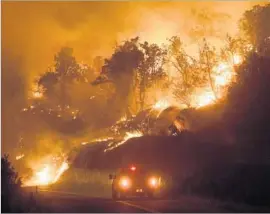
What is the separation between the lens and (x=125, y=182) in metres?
31.8

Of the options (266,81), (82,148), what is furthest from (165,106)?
(266,81)

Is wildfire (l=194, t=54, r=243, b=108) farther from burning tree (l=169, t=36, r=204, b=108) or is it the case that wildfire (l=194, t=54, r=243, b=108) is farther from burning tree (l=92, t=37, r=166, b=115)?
burning tree (l=92, t=37, r=166, b=115)

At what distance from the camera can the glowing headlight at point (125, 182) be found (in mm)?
31669

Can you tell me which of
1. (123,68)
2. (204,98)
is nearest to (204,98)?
(204,98)

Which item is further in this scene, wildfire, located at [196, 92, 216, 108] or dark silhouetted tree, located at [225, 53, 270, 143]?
wildfire, located at [196, 92, 216, 108]

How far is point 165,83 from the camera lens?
80.2 meters

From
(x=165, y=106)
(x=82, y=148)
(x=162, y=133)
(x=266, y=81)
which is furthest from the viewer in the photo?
(x=165, y=106)

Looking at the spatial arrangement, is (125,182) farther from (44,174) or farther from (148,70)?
(44,174)

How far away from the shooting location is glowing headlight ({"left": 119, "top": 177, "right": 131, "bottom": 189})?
31669 millimetres

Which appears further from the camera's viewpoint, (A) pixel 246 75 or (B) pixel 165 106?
(B) pixel 165 106

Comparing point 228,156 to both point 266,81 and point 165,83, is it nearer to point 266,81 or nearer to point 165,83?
point 266,81

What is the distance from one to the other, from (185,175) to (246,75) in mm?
9417

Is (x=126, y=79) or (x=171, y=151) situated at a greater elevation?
(x=126, y=79)

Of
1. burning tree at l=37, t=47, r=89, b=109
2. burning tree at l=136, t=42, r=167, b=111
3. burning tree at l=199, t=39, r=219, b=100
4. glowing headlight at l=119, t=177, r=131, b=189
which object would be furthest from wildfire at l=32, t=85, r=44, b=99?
glowing headlight at l=119, t=177, r=131, b=189
